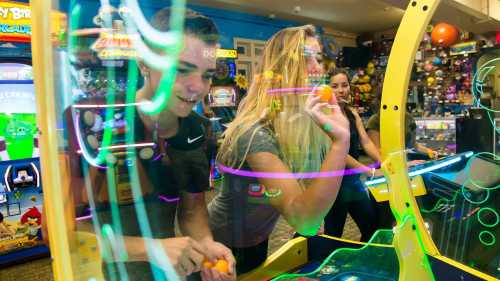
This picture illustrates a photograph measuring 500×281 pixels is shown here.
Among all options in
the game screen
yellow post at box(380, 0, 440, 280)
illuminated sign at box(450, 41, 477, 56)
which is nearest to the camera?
yellow post at box(380, 0, 440, 280)

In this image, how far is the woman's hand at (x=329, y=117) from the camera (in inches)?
32.5

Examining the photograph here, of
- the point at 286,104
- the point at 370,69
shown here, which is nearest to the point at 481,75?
the point at 370,69

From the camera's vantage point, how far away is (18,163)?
330cm

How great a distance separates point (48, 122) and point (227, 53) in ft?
1.47

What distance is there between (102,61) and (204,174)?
0.31m

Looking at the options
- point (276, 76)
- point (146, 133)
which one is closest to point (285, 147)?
point (276, 76)

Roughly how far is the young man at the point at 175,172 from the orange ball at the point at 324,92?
24 centimetres

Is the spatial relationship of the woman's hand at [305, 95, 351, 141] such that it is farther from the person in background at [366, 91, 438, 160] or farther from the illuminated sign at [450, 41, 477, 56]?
the illuminated sign at [450, 41, 477, 56]


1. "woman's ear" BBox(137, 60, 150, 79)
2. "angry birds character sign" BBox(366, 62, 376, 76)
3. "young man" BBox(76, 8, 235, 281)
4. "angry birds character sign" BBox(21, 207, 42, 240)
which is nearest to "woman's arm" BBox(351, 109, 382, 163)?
"angry birds character sign" BBox(366, 62, 376, 76)

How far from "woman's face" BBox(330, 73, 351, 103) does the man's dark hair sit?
0.29m

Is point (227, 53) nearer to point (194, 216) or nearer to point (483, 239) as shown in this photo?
point (194, 216)

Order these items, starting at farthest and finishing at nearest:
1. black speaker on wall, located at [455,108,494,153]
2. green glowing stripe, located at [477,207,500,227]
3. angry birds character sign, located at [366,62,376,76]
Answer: green glowing stripe, located at [477,207,500,227] → black speaker on wall, located at [455,108,494,153] → angry birds character sign, located at [366,62,376,76]

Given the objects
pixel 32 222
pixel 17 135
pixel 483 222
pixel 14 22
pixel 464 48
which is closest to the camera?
pixel 464 48

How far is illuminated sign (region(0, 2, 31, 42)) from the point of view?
3062 millimetres
